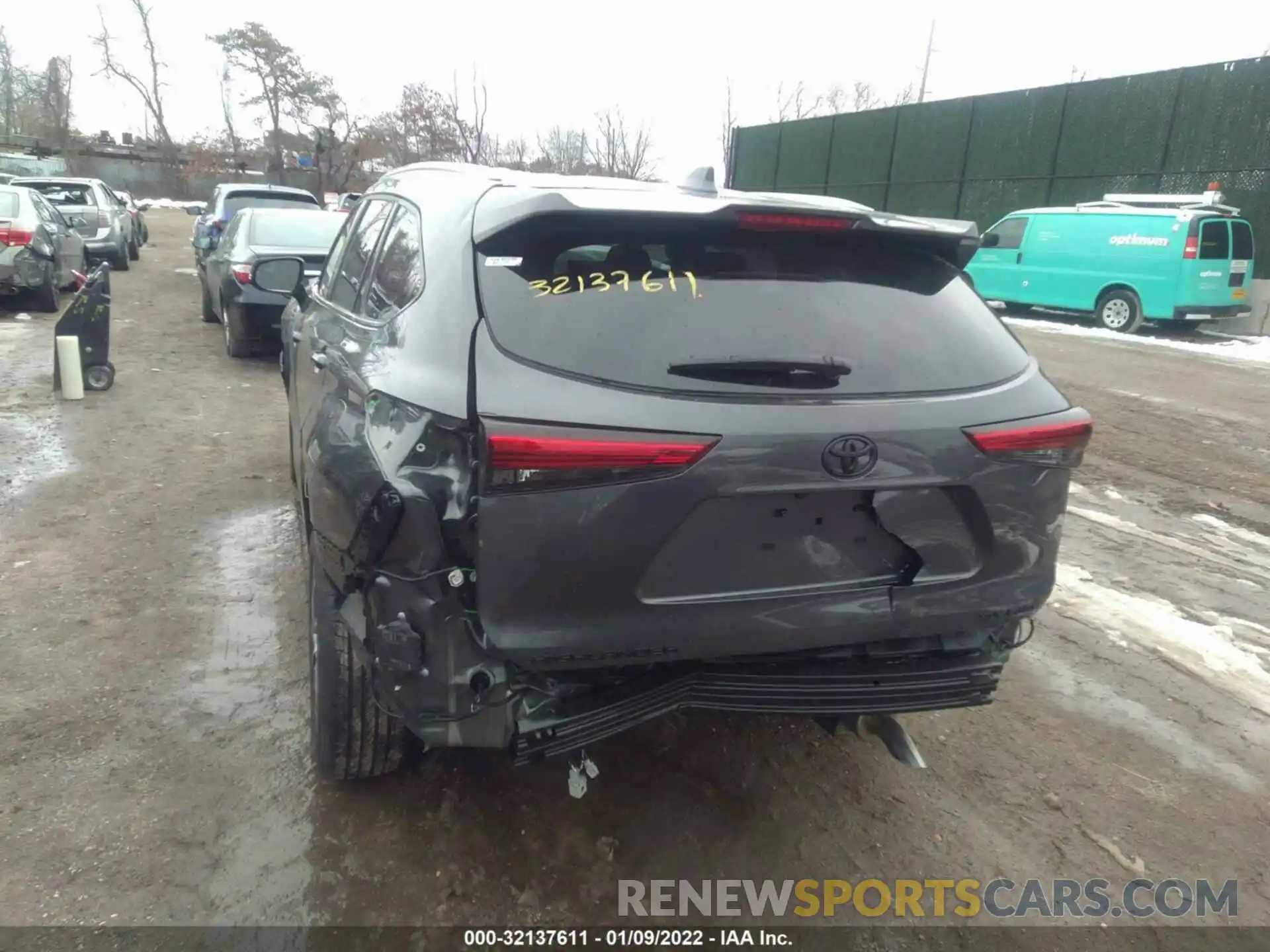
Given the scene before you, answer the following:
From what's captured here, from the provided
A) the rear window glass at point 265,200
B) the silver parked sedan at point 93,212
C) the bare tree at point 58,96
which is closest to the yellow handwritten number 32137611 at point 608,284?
the rear window glass at point 265,200

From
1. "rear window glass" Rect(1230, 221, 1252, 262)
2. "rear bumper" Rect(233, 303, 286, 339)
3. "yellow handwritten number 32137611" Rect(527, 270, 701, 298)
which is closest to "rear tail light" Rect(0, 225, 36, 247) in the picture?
"rear bumper" Rect(233, 303, 286, 339)

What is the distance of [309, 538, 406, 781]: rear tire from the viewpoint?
253cm

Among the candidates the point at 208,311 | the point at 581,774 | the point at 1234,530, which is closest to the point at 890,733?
the point at 581,774

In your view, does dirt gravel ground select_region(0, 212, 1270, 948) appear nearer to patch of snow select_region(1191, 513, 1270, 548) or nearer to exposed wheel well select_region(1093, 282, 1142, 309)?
patch of snow select_region(1191, 513, 1270, 548)

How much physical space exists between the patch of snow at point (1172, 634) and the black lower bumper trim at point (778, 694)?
1638 mm

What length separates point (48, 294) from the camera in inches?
453

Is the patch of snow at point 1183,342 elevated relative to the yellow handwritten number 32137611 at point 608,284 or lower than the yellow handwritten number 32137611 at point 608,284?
lower

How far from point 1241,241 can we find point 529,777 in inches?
634

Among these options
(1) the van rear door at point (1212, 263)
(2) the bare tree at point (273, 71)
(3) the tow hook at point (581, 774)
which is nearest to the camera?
(3) the tow hook at point (581, 774)

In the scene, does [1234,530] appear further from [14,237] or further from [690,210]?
[14,237]

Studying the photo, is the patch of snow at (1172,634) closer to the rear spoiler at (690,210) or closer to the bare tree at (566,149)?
the rear spoiler at (690,210)

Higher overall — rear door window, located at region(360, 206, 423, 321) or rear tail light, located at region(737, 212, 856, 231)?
rear tail light, located at region(737, 212, 856, 231)

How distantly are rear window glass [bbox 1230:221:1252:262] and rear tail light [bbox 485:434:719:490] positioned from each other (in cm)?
1569

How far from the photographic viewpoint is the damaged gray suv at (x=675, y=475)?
78.4 inches
